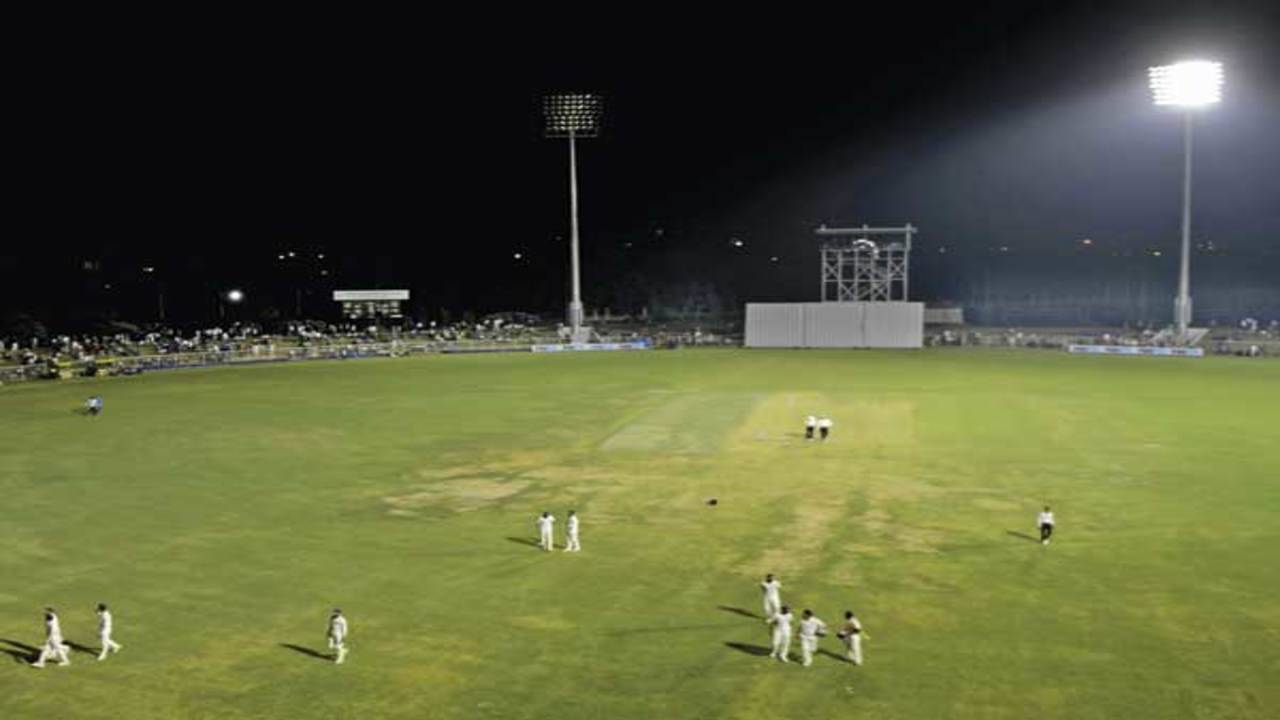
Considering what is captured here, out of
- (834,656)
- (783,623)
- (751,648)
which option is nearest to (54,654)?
(751,648)

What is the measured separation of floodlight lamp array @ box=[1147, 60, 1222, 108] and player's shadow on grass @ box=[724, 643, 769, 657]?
7182cm

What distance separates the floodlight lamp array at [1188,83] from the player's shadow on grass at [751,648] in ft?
236

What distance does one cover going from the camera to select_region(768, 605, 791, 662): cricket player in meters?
17.3

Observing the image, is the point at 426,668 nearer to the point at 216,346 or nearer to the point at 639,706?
the point at 639,706

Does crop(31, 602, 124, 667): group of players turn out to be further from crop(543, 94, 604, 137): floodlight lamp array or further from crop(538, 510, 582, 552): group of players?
crop(543, 94, 604, 137): floodlight lamp array

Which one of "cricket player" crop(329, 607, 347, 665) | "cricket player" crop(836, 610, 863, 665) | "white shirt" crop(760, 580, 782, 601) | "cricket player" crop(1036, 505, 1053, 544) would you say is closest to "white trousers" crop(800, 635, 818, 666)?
"cricket player" crop(836, 610, 863, 665)

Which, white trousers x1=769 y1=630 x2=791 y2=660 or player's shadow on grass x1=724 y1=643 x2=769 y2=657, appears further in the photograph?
player's shadow on grass x1=724 y1=643 x2=769 y2=657

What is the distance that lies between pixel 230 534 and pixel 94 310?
97.6 metres

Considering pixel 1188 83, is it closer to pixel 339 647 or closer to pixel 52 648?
pixel 339 647

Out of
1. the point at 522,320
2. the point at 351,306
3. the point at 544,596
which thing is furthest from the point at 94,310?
the point at 544,596

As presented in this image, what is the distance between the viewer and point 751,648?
1789cm

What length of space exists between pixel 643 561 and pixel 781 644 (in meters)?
6.45

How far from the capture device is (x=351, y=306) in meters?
121

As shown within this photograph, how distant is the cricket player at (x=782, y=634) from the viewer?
17312 millimetres
